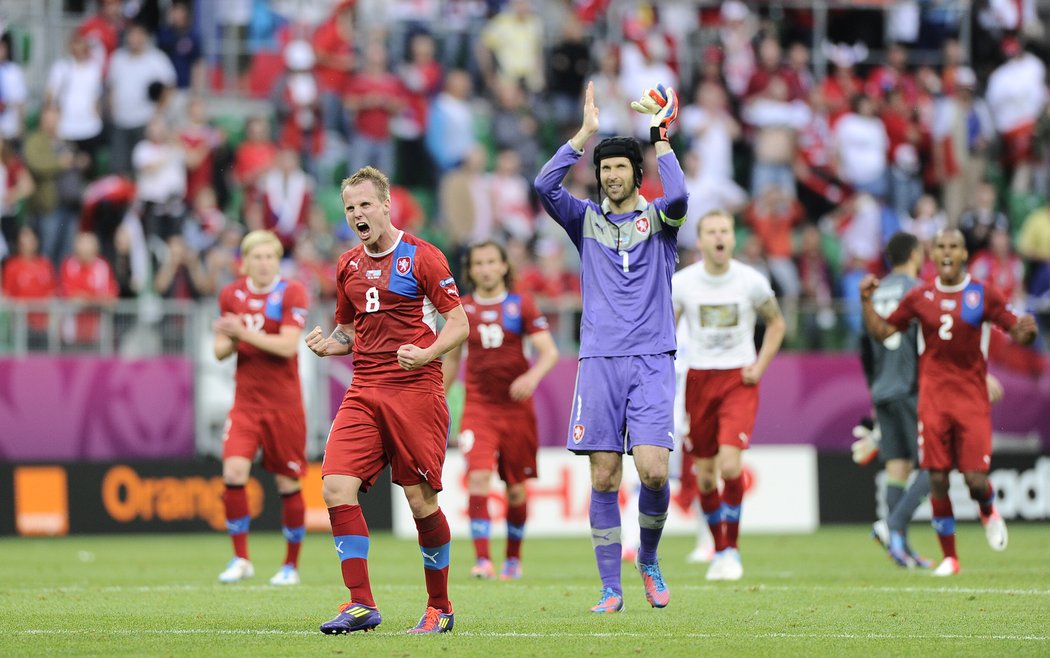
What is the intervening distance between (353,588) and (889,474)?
286 inches

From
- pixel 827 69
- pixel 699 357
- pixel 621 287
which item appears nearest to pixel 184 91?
pixel 827 69

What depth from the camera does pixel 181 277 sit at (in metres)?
19.9

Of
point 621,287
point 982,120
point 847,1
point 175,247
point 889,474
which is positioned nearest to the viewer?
point 621,287

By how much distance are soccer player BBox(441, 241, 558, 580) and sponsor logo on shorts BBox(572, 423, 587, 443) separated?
3.74 meters

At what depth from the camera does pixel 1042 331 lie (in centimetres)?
2066

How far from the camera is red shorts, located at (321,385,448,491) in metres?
8.94

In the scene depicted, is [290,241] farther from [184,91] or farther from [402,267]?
[402,267]

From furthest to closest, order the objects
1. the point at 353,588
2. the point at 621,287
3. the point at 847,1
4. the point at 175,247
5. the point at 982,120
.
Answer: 1. the point at 847,1
2. the point at 982,120
3. the point at 175,247
4. the point at 621,287
5. the point at 353,588

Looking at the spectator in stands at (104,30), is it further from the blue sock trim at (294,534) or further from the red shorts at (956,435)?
the red shorts at (956,435)

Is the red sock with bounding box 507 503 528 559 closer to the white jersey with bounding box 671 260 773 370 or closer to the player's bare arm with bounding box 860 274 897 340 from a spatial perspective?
the white jersey with bounding box 671 260 773 370

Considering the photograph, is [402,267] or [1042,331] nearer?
[402,267]

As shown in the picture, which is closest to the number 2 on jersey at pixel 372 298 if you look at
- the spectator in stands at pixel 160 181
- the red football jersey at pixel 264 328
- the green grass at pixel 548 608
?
the green grass at pixel 548 608

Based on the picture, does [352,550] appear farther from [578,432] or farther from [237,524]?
→ [237,524]

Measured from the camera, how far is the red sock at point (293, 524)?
13.0m
